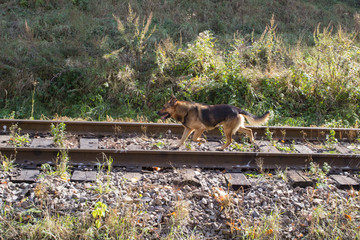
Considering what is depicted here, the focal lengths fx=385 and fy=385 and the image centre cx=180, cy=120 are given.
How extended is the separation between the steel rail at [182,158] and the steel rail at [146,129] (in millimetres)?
1568

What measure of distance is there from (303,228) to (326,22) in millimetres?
14413

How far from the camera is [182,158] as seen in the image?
7070 mm

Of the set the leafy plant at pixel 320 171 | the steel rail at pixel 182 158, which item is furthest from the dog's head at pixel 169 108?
the leafy plant at pixel 320 171

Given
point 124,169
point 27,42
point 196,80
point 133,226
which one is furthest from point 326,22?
point 133,226

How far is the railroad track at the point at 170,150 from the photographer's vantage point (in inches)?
270

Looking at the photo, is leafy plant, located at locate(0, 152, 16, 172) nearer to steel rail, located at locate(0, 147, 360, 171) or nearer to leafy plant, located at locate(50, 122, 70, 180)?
steel rail, located at locate(0, 147, 360, 171)

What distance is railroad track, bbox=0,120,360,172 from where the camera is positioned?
6867 millimetres

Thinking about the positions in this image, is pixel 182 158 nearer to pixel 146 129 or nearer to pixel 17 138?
pixel 146 129

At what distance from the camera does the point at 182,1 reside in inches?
675

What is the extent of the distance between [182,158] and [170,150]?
31 centimetres

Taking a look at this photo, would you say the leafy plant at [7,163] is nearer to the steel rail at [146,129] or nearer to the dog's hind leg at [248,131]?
the steel rail at [146,129]

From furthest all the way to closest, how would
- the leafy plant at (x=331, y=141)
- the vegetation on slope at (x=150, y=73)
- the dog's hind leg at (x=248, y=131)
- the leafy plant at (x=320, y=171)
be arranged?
the vegetation on slope at (x=150, y=73), the leafy plant at (x=331, y=141), the dog's hind leg at (x=248, y=131), the leafy plant at (x=320, y=171)

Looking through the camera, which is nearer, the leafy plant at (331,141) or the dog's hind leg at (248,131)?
the dog's hind leg at (248,131)

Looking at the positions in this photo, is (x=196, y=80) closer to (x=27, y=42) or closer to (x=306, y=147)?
(x=306, y=147)
